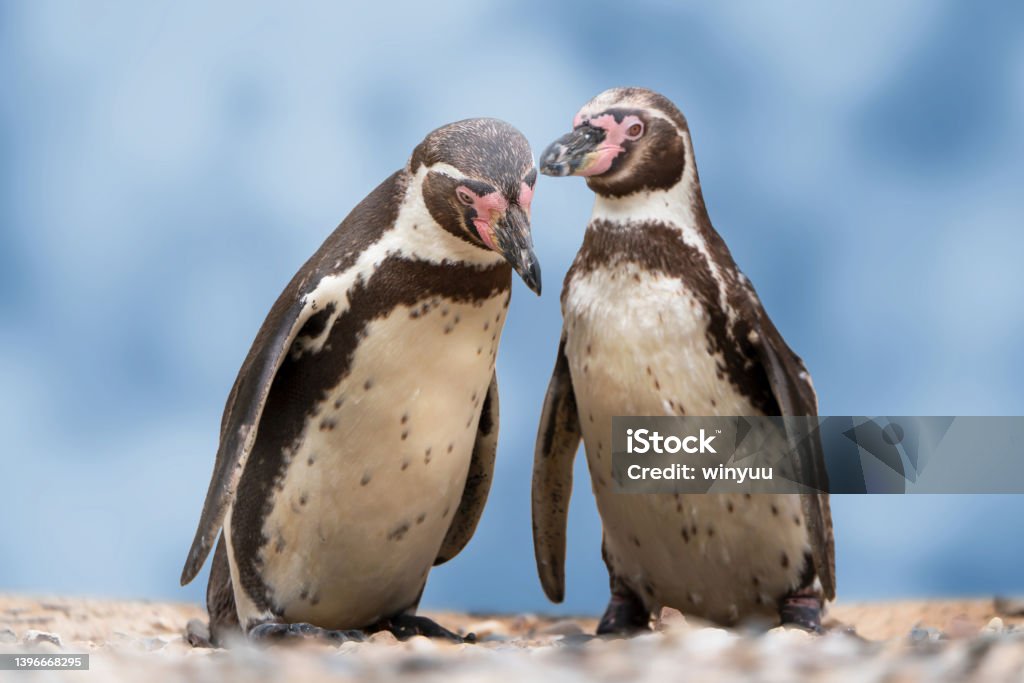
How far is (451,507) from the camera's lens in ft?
14.8

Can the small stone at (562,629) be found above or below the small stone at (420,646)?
above

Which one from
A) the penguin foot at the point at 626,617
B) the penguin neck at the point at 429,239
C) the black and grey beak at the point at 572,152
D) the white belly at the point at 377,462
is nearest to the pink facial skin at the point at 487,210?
the penguin neck at the point at 429,239

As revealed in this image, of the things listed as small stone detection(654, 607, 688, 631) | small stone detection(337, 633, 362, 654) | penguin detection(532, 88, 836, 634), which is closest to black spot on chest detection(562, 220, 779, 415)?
penguin detection(532, 88, 836, 634)

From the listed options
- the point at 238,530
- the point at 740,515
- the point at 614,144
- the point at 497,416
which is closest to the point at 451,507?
the point at 497,416

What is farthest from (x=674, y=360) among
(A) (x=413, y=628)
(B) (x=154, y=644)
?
(B) (x=154, y=644)

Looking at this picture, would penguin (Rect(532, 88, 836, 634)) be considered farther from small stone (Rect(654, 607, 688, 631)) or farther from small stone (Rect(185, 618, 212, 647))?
small stone (Rect(185, 618, 212, 647))

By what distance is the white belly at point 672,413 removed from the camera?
14.6 feet

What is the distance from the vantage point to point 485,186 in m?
3.96

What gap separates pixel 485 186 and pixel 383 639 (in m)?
1.55

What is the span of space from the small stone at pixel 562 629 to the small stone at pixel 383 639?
1.44m

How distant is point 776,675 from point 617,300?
2159 millimetres

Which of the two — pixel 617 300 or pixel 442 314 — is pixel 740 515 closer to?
pixel 617 300

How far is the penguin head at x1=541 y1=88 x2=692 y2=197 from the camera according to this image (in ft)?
15.0

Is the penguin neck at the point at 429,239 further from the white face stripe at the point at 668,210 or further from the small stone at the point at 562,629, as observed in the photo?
the small stone at the point at 562,629
